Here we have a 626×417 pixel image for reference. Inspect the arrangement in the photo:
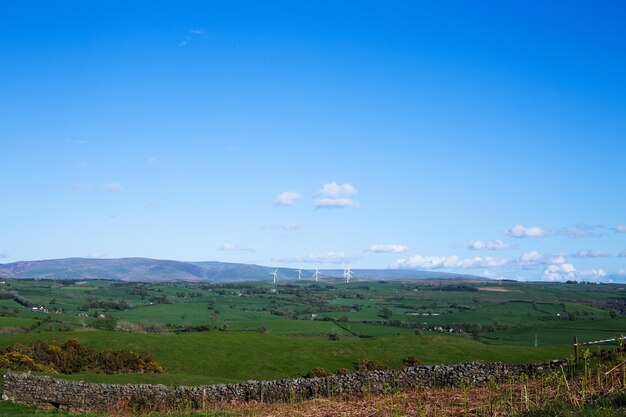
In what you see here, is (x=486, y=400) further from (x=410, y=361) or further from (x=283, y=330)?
(x=283, y=330)

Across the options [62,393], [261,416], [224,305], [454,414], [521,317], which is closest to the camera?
[454,414]

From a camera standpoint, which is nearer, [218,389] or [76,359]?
[218,389]

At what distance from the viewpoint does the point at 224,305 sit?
145 meters

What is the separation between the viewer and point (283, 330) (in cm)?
9544

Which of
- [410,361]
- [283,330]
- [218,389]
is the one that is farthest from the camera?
[283,330]

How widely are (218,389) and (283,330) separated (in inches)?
2732

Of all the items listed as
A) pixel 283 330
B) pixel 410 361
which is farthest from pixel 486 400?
pixel 283 330

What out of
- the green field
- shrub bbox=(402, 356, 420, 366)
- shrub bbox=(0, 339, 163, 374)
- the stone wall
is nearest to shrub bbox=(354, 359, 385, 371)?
the green field

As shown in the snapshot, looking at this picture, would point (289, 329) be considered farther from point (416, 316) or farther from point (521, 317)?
point (521, 317)

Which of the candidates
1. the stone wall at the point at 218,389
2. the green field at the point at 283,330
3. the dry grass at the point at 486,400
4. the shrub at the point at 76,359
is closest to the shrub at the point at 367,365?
the green field at the point at 283,330

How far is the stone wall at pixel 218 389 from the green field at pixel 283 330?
750 cm

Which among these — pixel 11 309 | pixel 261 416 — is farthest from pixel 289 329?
pixel 261 416

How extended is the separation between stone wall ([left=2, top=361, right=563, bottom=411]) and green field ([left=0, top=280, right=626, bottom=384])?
7.50 m

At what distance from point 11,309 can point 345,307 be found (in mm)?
83931
